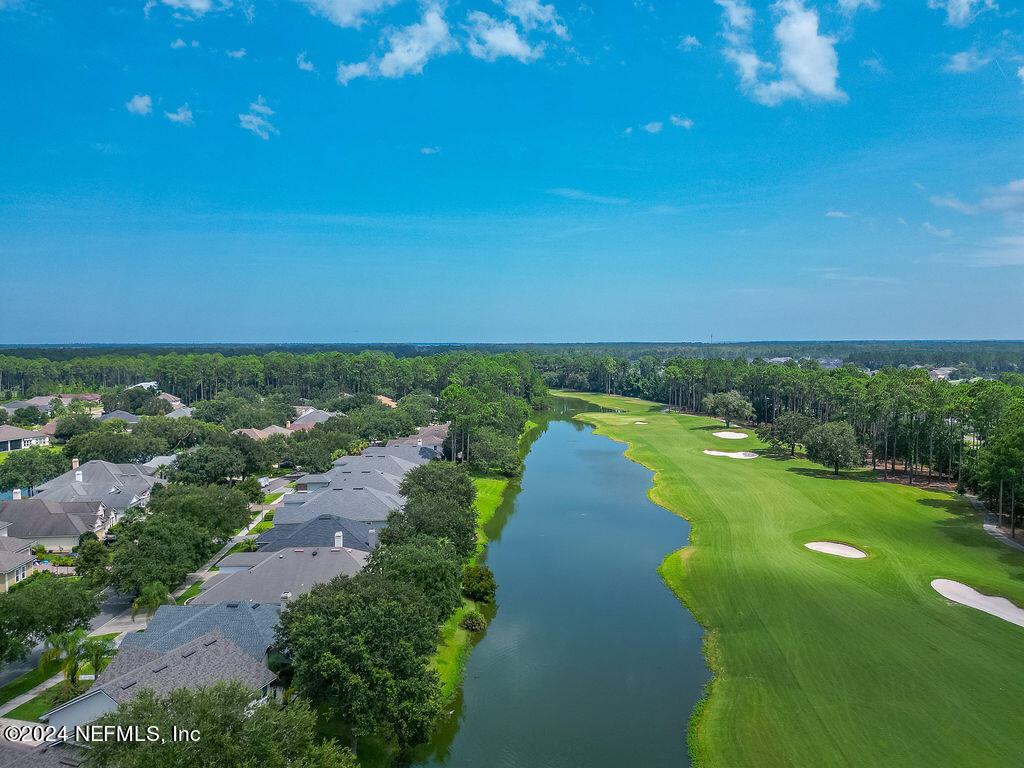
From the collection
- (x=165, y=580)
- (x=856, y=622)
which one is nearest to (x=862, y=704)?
(x=856, y=622)

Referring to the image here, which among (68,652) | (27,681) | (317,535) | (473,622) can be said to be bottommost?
(473,622)

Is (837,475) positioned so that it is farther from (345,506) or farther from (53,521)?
(53,521)

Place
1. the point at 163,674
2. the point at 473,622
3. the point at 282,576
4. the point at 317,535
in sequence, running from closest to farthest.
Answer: the point at 163,674 → the point at 282,576 → the point at 473,622 → the point at 317,535

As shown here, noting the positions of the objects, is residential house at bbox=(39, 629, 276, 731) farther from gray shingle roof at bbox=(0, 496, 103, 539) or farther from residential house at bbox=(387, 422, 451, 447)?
residential house at bbox=(387, 422, 451, 447)

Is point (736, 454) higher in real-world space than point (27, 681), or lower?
higher

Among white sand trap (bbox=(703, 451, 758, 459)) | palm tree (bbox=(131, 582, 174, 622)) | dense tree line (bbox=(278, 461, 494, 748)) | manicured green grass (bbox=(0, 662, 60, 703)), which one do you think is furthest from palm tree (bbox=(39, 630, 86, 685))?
white sand trap (bbox=(703, 451, 758, 459))

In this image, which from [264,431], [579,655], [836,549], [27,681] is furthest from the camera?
[264,431]

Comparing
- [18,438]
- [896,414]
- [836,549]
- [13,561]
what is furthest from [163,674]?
[18,438]
